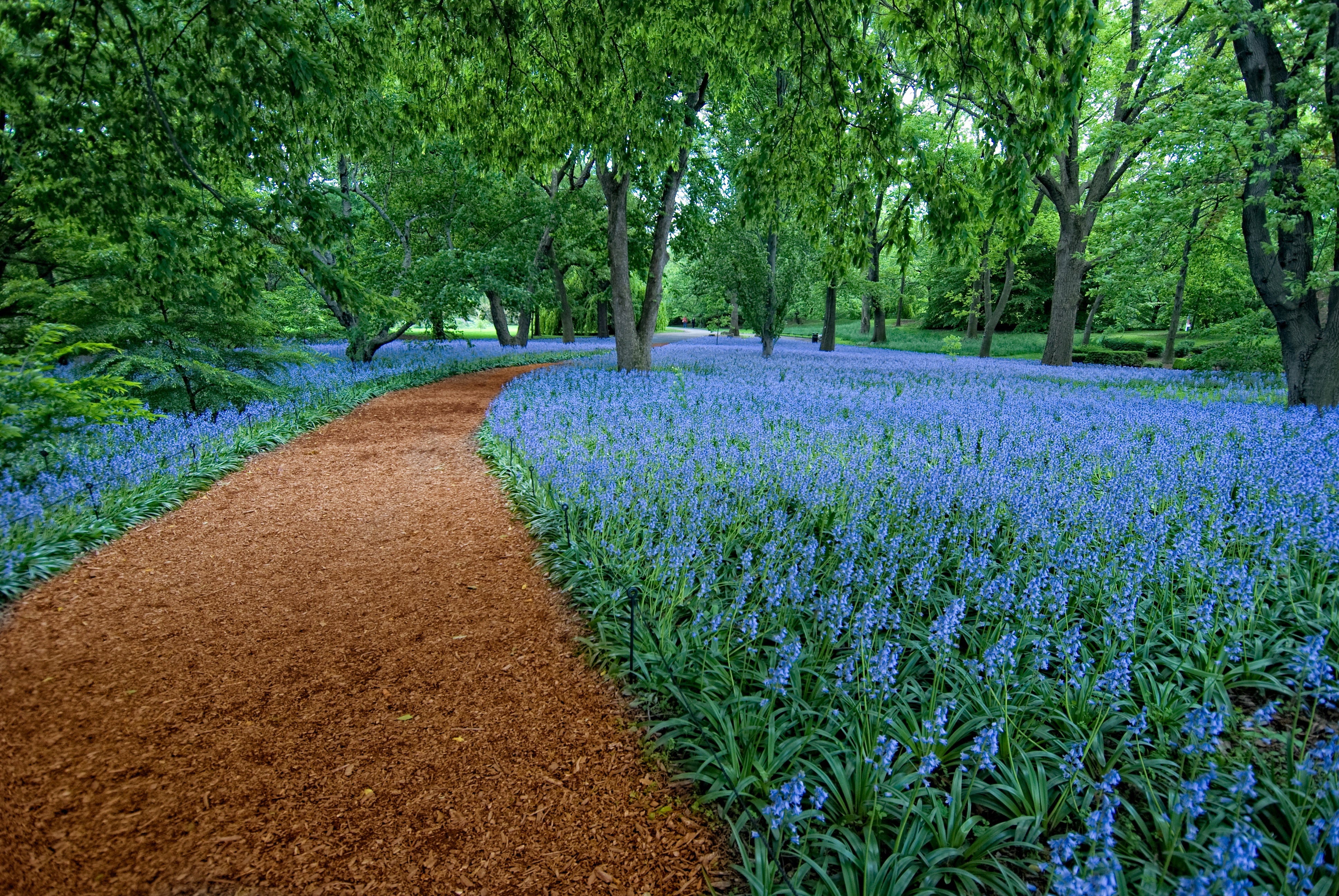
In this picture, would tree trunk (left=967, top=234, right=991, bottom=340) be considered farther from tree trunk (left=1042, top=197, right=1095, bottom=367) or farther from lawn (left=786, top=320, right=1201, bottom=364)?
tree trunk (left=1042, top=197, right=1095, bottom=367)

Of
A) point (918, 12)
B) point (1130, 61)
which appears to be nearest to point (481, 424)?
Answer: point (918, 12)

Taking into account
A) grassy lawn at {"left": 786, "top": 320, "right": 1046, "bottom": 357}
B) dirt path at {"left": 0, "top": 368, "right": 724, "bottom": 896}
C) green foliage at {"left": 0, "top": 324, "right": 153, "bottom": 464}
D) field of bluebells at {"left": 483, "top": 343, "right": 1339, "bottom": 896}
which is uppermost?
grassy lawn at {"left": 786, "top": 320, "right": 1046, "bottom": 357}

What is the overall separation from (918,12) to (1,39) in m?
8.09

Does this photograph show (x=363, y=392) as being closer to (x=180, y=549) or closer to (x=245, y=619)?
(x=180, y=549)

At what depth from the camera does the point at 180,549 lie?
17.3 ft

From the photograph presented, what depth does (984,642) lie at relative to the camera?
331cm

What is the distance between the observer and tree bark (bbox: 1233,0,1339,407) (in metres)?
8.63

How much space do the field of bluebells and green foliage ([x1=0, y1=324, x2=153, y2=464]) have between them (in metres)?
3.81

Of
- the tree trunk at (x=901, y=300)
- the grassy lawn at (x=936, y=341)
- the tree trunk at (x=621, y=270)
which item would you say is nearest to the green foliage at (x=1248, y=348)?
the grassy lawn at (x=936, y=341)

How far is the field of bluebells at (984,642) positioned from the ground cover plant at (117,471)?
3753mm

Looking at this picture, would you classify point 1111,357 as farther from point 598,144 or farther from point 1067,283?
point 598,144

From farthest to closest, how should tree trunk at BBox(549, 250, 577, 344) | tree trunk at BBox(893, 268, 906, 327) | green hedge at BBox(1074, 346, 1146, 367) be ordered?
tree trunk at BBox(893, 268, 906, 327)
tree trunk at BBox(549, 250, 577, 344)
green hedge at BBox(1074, 346, 1146, 367)

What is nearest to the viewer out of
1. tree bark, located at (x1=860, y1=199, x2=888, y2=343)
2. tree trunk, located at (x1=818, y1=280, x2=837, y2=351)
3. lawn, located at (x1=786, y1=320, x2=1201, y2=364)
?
tree trunk, located at (x1=818, y1=280, x2=837, y2=351)

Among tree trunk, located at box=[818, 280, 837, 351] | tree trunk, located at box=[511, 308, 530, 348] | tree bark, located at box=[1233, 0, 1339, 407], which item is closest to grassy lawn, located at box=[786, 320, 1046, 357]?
tree trunk, located at box=[818, 280, 837, 351]
